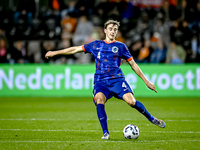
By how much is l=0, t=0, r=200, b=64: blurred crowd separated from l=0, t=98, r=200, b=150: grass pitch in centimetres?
424

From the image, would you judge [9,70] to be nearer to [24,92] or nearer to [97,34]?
[24,92]

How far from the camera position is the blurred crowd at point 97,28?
15086 millimetres

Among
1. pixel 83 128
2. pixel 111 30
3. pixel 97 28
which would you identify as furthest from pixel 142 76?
pixel 97 28

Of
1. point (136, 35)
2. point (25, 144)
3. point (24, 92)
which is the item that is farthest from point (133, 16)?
point (25, 144)

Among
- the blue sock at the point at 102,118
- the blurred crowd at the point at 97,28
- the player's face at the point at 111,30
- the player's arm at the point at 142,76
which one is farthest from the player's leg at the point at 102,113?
the blurred crowd at the point at 97,28

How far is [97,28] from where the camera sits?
15797mm

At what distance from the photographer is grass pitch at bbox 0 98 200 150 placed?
17.7 ft

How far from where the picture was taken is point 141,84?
1430 cm

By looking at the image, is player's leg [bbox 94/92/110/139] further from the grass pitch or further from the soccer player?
the grass pitch

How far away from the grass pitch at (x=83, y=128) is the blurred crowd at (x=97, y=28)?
4235 mm

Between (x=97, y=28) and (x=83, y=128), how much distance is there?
9.23 metres

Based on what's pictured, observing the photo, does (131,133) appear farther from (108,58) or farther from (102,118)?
(108,58)

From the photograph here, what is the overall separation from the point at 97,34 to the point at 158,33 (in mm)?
2711

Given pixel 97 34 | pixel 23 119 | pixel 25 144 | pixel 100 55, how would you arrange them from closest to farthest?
pixel 25 144, pixel 100 55, pixel 23 119, pixel 97 34
